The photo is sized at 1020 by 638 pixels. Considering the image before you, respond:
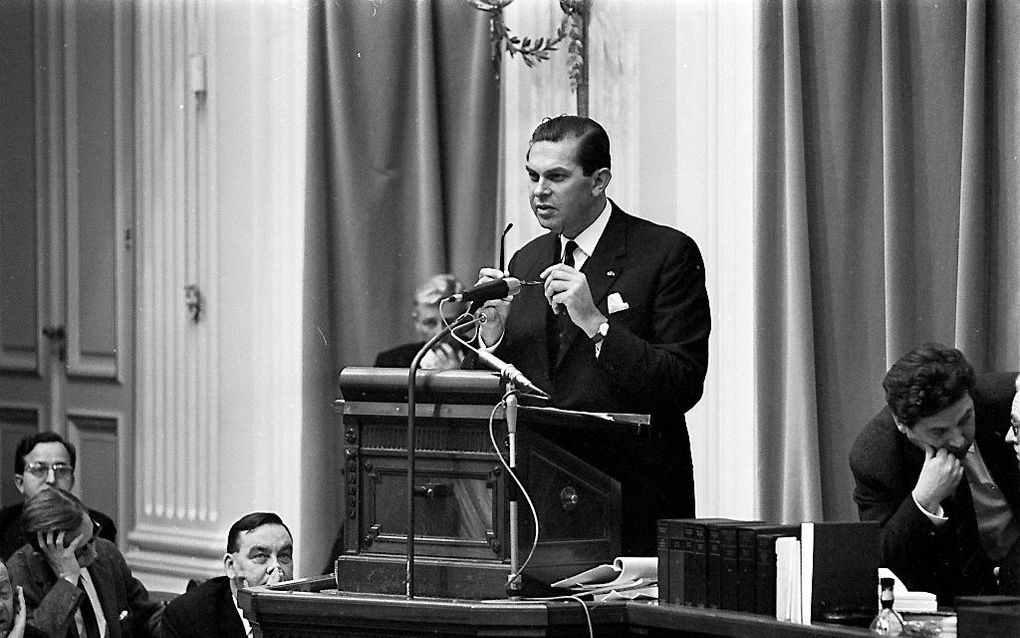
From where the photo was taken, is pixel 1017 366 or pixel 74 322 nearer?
pixel 1017 366

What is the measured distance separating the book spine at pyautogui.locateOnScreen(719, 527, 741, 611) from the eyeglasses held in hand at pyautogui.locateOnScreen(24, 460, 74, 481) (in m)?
2.89

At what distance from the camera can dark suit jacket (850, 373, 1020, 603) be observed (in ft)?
11.0

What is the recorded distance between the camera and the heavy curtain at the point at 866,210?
4.27 meters

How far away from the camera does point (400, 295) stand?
5.62 metres

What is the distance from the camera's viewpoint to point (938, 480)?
11.0 feet

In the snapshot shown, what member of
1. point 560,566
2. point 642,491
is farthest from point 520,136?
point 560,566

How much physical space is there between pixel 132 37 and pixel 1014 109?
377 cm

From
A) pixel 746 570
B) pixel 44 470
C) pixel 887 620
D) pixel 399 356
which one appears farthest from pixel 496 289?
pixel 44 470

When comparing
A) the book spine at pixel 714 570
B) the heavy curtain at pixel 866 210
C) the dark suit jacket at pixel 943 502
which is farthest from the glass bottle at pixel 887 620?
the heavy curtain at pixel 866 210

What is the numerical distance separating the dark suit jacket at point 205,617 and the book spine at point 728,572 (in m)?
1.68

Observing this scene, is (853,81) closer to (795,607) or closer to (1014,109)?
(1014,109)

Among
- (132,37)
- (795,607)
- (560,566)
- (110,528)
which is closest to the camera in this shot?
(795,607)

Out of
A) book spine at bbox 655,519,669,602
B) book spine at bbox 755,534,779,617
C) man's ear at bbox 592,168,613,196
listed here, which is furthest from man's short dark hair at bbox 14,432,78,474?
book spine at bbox 755,534,779,617

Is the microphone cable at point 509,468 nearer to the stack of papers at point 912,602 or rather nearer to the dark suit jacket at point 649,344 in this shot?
the dark suit jacket at point 649,344
